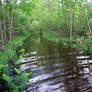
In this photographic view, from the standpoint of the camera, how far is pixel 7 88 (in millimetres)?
5789

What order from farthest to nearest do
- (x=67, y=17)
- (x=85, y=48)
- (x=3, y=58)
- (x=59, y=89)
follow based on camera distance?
(x=67, y=17) < (x=85, y=48) < (x=3, y=58) < (x=59, y=89)

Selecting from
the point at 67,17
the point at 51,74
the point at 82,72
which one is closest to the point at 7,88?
the point at 51,74

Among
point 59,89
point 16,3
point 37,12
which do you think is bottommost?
point 59,89

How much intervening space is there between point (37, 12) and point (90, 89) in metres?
36.0

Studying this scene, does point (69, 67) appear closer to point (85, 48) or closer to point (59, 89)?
point (59, 89)

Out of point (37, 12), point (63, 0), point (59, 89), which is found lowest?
point (59, 89)

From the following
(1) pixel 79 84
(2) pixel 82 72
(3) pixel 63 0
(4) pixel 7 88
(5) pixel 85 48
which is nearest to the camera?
(4) pixel 7 88

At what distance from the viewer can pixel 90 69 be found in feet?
28.7

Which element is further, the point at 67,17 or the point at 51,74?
the point at 67,17

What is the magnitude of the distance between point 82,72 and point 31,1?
8.50 meters

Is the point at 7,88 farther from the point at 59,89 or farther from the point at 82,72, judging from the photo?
the point at 82,72

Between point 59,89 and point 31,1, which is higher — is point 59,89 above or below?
below

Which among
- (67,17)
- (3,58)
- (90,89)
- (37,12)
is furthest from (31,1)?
(37,12)

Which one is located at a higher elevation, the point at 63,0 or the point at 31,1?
the point at 63,0
